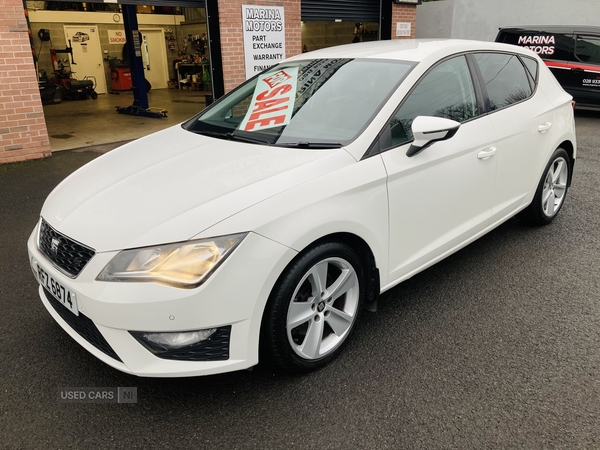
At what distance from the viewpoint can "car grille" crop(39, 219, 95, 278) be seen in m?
2.21

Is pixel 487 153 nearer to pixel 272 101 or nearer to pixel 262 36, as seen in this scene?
pixel 272 101

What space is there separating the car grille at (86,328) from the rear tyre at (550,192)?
11.5 ft

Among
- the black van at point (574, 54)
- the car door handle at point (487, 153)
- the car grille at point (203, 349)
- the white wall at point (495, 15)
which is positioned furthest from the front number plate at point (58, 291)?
the white wall at point (495, 15)

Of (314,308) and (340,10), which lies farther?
(340,10)

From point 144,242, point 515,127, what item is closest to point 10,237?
point 144,242

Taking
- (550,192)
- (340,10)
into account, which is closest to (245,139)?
(550,192)

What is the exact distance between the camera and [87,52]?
16.5 meters

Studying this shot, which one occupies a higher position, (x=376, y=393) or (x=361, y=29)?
(x=361, y=29)

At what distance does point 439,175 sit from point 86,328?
6.81ft

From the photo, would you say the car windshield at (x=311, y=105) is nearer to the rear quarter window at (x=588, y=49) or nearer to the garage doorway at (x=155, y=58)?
the rear quarter window at (x=588, y=49)

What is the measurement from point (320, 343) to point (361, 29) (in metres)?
15.6

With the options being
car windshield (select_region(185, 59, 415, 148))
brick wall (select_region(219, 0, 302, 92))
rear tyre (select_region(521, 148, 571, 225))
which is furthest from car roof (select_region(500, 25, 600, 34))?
car windshield (select_region(185, 59, 415, 148))

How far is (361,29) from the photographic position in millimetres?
16266

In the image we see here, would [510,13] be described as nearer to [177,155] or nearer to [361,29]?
[361,29]
